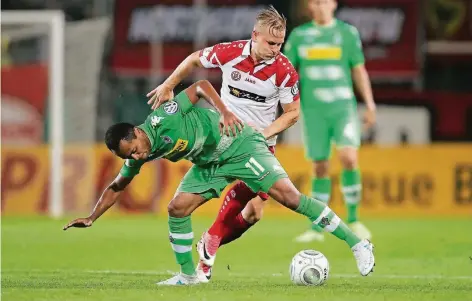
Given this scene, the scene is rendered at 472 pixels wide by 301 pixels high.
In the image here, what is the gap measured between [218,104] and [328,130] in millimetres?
4415

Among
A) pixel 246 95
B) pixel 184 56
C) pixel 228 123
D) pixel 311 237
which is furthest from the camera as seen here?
pixel 184 56

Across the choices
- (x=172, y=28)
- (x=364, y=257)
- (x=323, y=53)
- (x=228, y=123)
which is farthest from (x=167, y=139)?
(x=172, y=28)

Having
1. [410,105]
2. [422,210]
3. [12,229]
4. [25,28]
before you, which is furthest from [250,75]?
[410,105]

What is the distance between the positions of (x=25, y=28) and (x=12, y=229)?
509cm

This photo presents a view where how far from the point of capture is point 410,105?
74.5 feet

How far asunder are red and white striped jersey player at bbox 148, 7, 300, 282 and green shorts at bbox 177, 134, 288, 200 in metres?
0.49

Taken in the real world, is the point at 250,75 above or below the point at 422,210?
above

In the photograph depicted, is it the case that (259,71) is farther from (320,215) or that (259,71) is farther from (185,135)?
(320,215)

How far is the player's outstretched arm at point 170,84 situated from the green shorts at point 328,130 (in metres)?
3.65

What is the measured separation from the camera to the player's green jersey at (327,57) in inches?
491

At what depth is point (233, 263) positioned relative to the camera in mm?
10727

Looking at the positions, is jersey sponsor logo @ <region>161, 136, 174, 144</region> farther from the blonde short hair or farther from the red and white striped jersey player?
the blonde short hair

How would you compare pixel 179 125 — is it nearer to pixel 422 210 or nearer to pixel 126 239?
pixel 126 239

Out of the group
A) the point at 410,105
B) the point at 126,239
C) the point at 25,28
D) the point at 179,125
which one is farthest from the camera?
the point at 410,105
